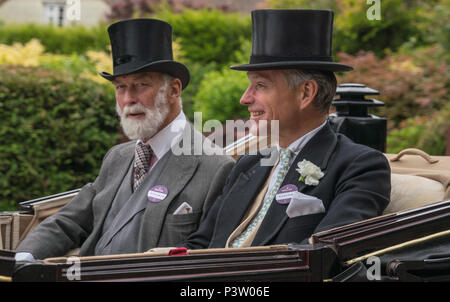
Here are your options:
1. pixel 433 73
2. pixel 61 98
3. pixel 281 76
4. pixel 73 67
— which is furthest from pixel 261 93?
pixel 73 67

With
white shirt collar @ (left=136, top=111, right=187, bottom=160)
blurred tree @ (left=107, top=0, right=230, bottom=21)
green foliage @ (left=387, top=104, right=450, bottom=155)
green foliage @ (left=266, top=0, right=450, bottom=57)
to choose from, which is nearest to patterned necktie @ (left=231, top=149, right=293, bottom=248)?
white shirt collar @ (left=136, top=111, right=187, bottom=160)

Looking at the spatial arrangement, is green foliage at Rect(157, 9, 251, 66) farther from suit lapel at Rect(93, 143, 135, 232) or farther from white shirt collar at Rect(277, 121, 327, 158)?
white shirt collar at Rect(277, 121, 327, 158)

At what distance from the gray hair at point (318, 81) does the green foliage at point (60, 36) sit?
15370 mm

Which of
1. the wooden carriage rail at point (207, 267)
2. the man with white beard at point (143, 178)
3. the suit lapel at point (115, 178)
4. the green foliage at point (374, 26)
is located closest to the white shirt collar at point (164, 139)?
the man with white beard at point (143, 178)

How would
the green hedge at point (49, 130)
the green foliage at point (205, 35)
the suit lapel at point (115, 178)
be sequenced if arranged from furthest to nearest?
the green foliage at point (205, 35)
the green hedge at point (49, 130)
the suit lapel at point (115, 178)

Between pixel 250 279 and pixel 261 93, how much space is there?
117cm

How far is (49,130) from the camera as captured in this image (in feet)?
22.4

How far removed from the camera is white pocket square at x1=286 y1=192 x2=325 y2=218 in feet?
9.19

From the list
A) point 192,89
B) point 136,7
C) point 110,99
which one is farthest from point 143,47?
point 136,7

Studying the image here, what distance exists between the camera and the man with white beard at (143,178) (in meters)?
3.43

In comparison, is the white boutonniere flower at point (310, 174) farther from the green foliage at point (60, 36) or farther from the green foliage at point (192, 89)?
the green foliage at point (60, 36)

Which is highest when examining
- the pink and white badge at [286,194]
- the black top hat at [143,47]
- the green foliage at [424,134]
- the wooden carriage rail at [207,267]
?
the black top hat at [143,47]

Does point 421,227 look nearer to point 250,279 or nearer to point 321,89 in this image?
point 250,279

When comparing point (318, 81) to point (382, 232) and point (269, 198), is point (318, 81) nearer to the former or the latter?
point (269, 198)
